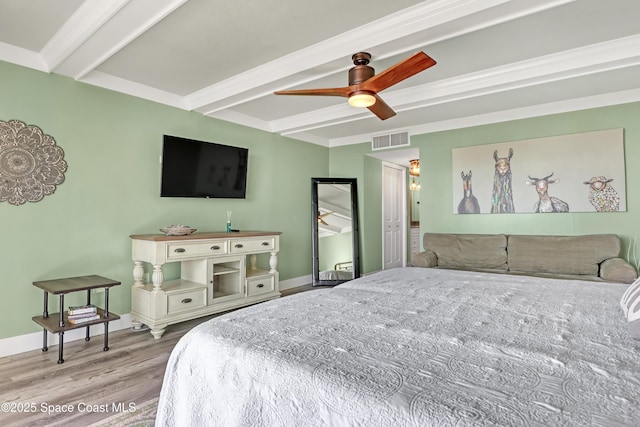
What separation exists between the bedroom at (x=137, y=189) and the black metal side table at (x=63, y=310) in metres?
0.16

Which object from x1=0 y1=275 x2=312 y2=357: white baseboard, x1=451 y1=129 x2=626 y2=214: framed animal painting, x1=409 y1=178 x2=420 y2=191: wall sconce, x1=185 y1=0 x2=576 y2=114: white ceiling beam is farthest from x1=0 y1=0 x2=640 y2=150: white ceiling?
x1=409 y1=178 x2=420 y2=191: wall sconce

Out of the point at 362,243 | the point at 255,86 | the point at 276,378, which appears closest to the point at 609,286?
the point at 276,378

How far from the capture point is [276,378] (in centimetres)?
104

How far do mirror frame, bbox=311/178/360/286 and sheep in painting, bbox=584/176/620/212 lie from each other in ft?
10.1

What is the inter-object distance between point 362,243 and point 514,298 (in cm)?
402

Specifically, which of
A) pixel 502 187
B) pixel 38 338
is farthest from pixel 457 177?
pixel 38 338

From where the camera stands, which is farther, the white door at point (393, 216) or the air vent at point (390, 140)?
the white door at point (393, 216)

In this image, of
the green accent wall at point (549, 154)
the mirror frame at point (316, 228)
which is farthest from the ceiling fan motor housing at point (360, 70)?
the mirror frame at point (316, 228)

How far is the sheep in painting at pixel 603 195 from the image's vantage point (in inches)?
150

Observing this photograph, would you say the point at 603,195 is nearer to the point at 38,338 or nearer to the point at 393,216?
the point at 393,216

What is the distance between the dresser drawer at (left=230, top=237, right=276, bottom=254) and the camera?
3.85 metres

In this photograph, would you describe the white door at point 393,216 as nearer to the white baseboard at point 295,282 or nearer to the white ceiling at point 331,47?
the white baseboard at point 295,282

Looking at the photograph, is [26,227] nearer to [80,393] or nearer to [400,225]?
[80,393]

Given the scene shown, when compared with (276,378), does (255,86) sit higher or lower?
higher
